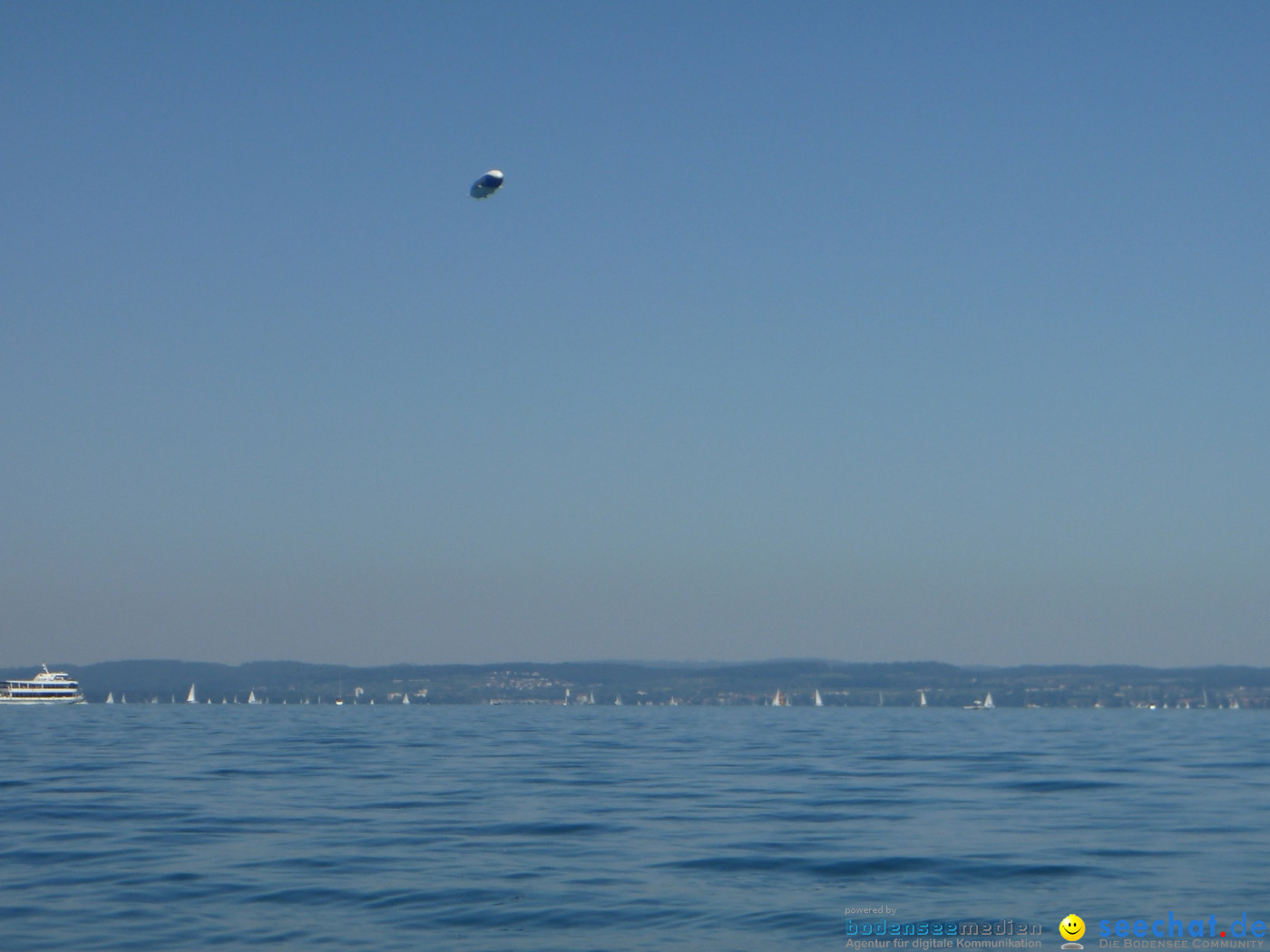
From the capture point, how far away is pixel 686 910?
20.2 metres

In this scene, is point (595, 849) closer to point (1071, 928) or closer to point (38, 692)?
point (1071, 928)

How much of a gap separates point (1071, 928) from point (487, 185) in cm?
6227

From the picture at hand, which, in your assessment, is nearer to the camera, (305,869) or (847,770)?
(305,869)

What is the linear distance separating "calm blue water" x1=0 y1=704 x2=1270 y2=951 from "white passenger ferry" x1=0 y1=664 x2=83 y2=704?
138 meters

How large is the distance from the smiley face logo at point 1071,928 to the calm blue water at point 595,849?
0.31m

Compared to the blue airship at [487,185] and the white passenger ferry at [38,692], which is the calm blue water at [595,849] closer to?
the blue airship at [487,185]

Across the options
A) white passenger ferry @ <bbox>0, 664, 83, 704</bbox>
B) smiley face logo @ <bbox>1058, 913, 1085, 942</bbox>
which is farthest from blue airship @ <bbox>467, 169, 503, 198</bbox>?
white passenger ferry @ <bbox>0, 664, 83, 704</bbox>

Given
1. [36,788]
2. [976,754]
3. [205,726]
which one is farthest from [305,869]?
[205,726]

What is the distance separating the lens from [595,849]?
26047mm

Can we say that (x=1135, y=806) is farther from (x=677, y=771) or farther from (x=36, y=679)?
(x=36, y=679)

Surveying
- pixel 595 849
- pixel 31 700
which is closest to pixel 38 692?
pixel 31 700

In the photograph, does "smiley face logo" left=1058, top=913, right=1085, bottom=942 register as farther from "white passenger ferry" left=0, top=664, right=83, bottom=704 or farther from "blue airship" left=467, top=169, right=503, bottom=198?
"white passenger ferry" left=0, top=664, right=83, bottom=704

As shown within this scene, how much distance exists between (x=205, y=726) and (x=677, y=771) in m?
53.2

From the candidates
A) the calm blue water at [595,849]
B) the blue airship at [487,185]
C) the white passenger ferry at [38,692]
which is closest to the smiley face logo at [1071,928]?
the calm blue water at [595,849]
